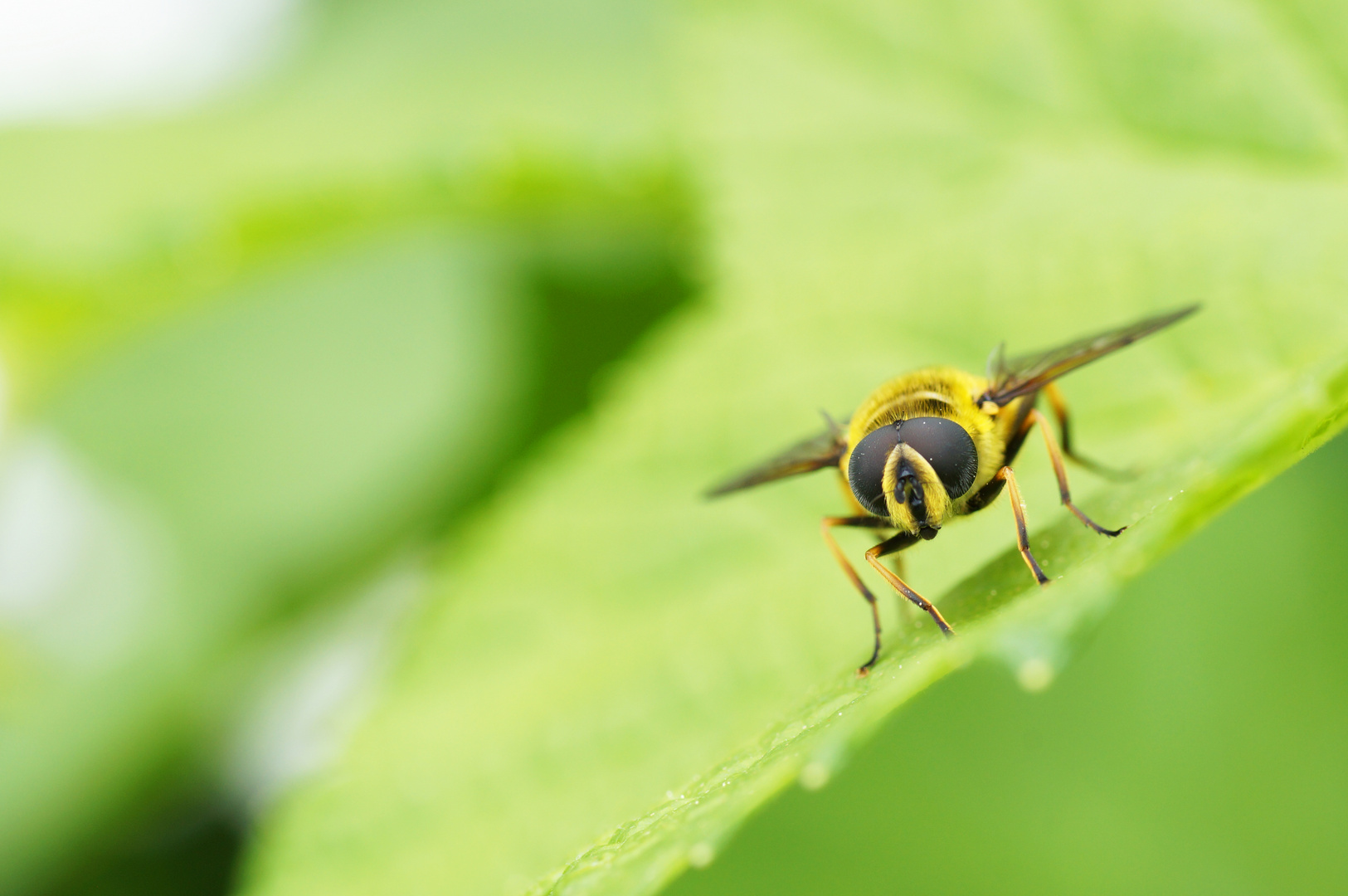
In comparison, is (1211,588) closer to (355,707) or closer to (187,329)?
(355,707)

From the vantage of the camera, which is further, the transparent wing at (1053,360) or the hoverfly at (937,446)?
the hoverfly at (937,446)

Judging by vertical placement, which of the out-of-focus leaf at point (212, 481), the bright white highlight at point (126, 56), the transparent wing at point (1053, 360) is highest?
the bright white highlight at point (126, 56)

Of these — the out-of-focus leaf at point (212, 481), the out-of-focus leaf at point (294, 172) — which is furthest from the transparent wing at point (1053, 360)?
the out-of-focus leaf at point (212, 481)

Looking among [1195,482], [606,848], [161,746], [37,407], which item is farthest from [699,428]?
[37,407]

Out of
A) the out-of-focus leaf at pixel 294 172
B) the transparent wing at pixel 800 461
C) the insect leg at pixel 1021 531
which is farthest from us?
the out-of-focus leaf at pixel 294 172

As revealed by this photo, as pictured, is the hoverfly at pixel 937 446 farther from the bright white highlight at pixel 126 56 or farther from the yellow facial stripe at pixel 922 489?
the bright white highlight at pixel 126 56

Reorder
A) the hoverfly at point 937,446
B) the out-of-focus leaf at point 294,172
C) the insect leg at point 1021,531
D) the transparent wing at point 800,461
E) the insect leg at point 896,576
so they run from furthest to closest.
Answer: the out-of-focus leaf at point 294,172 → the transparent wing at point 800,461 → the hoverfly at point 937,446 → the insect leg at point 896,576 → the insect leg at point 1021,531

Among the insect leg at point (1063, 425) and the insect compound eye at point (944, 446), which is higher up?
the insect compound eye at point (944, 446)

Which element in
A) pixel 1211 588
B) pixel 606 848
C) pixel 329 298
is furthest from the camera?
pixel 329 298
